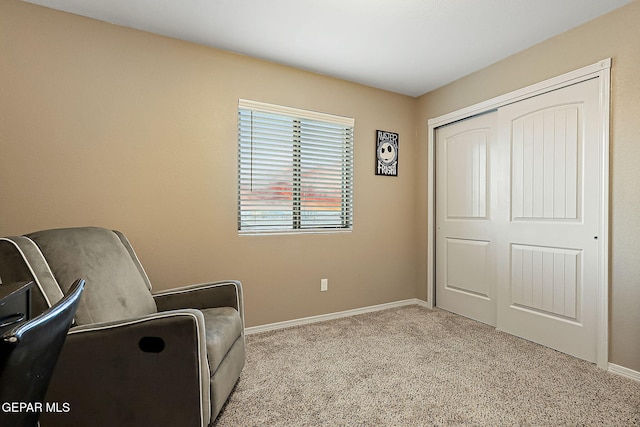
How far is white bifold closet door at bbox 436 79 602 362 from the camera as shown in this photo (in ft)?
7.52

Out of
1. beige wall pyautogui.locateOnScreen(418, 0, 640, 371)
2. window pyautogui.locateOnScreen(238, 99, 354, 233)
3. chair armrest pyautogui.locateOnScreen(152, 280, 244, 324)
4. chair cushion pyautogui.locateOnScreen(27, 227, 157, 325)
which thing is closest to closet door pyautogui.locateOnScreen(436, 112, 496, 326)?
beige wall pyautogui.locateOnScreen(418, 0, 640, 371)

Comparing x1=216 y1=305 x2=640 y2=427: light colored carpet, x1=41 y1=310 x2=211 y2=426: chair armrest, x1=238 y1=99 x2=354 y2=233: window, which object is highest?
x1=238 y1=99 x2=354 y2=233: window

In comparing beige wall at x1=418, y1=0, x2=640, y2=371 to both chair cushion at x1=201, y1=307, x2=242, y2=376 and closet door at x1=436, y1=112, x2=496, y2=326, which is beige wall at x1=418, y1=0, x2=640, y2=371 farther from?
chair cushion at x1=201, y1=307, x2=242, y2=376

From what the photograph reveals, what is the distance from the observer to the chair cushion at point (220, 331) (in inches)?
57.7

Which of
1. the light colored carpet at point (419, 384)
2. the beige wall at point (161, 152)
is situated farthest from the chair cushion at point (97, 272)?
the light colored carpet at point (419, 384)

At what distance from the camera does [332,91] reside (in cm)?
321

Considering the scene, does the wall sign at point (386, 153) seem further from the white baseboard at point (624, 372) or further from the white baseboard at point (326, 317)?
the white baseboard at point (624, 372)

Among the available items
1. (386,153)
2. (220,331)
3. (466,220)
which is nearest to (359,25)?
(386,153)

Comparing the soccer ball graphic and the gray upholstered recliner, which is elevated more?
the soccer ball graphic

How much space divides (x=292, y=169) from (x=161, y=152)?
1.11 m

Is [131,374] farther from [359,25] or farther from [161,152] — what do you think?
[359,25]

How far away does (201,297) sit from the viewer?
79.3 inches

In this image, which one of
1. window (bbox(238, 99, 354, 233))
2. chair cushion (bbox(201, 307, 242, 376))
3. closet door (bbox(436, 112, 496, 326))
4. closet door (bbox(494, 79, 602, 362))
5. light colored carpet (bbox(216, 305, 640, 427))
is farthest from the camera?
closet door (bbox(436, 112, 496, 326))

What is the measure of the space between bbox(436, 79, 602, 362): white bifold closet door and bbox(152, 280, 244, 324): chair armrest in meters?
2.34
